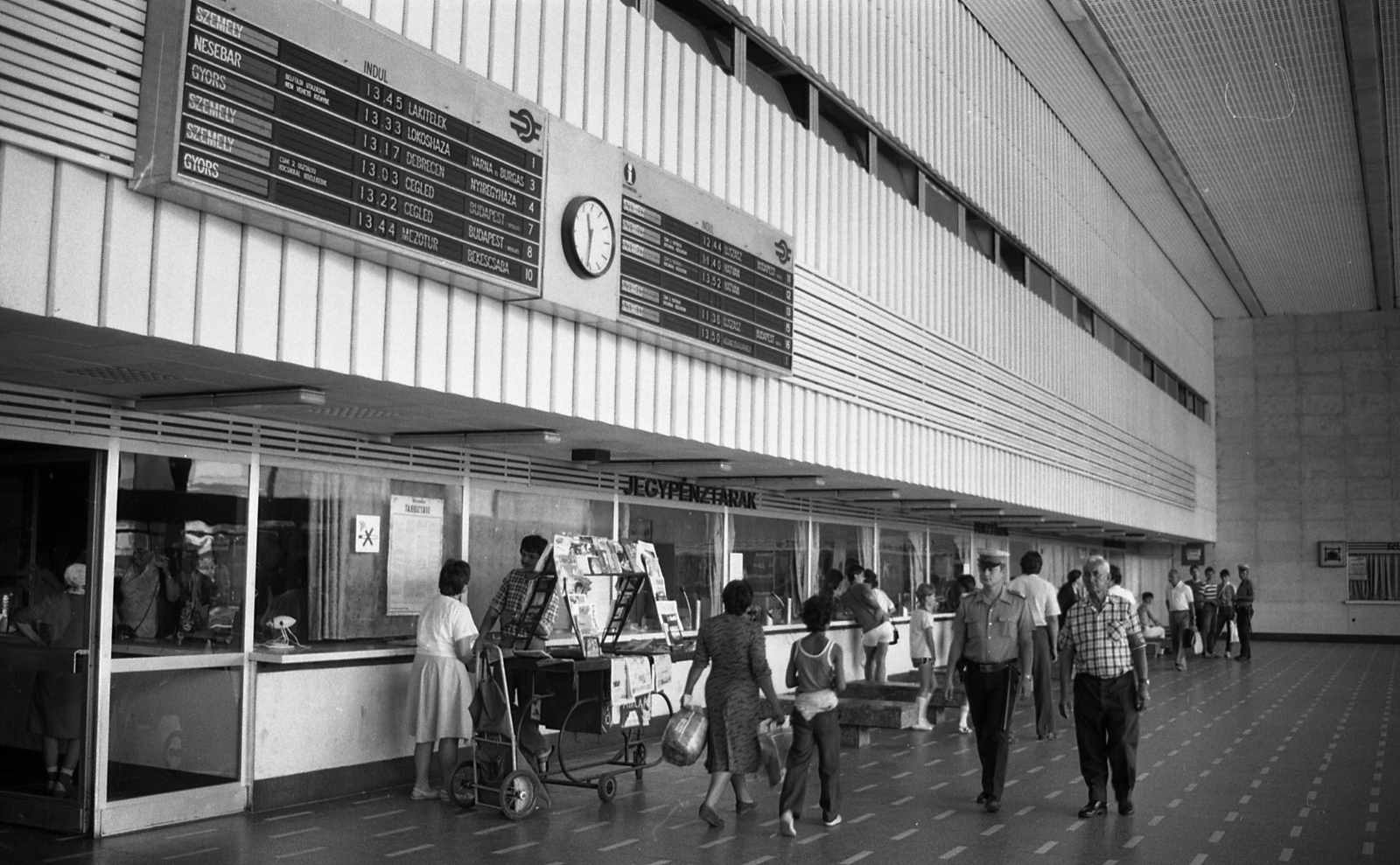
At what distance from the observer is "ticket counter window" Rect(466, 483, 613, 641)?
10.4 m

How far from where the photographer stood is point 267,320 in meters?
6.08

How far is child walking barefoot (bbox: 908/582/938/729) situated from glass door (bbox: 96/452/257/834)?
712cm

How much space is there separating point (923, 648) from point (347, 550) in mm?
7491

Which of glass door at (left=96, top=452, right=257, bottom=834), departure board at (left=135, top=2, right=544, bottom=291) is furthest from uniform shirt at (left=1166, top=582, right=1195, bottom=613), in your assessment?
glass door at (left=96, top=452, right=257, bottom=834)

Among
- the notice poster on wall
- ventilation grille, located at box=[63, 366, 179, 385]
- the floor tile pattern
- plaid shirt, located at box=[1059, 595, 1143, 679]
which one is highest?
ventilation grille, located at box=[63, 366, 179, 385]

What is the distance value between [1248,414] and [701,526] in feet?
87.3

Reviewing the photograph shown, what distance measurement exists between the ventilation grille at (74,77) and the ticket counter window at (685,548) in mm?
7453

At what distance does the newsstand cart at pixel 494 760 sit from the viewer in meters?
8.19

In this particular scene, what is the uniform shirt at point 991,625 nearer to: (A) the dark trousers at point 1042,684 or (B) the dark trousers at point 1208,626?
(A) the dark trousers at point 1042,684

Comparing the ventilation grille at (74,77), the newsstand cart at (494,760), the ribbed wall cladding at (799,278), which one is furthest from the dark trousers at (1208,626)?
the ventilation grille at (74,77)

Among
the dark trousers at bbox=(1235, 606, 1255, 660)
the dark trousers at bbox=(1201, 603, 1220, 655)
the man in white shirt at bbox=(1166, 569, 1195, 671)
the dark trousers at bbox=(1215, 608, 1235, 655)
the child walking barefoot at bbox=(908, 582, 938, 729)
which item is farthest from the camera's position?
the dark trousers at bbox=(1201, 603, 1220, 655)

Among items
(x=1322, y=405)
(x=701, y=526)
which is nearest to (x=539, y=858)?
(x=701, y=526)

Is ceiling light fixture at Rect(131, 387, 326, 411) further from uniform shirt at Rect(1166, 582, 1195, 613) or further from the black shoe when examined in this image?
uniform shirt at Rect(1166, 582, 1195, 613)

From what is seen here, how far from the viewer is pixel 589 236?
815 cm
